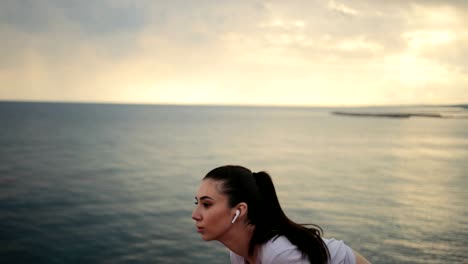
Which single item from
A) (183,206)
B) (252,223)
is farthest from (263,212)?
(183,206)

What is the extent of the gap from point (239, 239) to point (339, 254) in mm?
494

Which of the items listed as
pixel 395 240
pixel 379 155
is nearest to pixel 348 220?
pixel 395 240

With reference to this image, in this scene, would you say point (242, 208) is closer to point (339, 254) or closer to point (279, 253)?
point (279, 253)

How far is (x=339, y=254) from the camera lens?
2.21m

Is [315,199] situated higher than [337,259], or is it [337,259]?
[337,259]

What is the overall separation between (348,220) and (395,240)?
107 inches

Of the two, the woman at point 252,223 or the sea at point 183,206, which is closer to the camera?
the woman at point 252,223

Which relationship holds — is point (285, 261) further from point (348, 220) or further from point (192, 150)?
point (192, 150)

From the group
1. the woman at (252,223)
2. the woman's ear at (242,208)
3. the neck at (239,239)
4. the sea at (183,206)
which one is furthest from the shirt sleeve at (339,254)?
the sea at (183,206)

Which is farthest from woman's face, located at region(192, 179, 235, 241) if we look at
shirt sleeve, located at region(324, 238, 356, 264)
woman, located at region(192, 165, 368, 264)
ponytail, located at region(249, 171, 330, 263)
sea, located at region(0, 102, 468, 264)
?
sea, located at region(0, 102, 468, 264)

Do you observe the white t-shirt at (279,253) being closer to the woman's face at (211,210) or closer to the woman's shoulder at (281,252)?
the woman's shoulder at (281,252)

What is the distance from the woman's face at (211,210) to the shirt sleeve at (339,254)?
0.55 metres

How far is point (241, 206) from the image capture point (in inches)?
78.7

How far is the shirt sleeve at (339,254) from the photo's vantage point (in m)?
2.20
